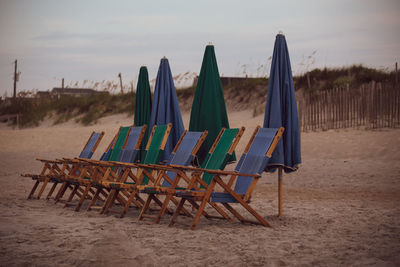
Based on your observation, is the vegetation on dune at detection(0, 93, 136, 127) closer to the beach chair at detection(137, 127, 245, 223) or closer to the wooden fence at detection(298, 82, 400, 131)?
the wooden fence at detection(298, 82, 400, 131)

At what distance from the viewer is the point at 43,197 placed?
732 centimetres

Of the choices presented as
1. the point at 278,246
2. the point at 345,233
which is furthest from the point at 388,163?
the point at 278,246

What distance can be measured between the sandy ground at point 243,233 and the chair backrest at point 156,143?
0.74 meters

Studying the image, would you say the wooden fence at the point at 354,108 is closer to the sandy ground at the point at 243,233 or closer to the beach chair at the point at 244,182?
the sandy ground at the point at 243,233

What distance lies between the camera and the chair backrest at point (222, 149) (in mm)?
5383

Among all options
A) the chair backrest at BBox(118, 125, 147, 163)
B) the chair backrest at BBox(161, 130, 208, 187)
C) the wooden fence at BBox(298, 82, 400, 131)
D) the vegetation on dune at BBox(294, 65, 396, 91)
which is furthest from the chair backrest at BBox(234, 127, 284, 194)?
the vegetation on dune at BBox(294, 65, 396, 91)

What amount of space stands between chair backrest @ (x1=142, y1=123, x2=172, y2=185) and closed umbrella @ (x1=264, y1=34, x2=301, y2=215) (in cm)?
133

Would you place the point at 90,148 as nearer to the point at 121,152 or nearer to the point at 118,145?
the point at 118,145

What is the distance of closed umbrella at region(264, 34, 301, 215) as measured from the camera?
545cm

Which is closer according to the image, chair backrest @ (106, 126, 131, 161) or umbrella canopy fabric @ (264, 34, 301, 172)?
umbrella canopy fabric @ (264, 34, 301, 172)

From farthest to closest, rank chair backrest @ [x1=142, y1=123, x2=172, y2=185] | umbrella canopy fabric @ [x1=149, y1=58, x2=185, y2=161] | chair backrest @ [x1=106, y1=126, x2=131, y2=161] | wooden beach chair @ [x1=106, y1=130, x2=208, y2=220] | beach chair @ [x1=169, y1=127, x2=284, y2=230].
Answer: chair backrest @ [x1=106, y1=126, x2=131, y2=161], umbrella canopy fabric @ [x1=149, y1=58, x2=185, y2=161], chair backrest @ [x1=142, y1=123, x2=172, y2=185], wooden beach chair @ [x1=106, y1=130, x2=208, y2=220], beach chair @ [x1=169, y1=127, x2=284, y2=230]

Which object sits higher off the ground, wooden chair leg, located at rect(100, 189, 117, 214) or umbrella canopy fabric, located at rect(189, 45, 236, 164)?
umbrella canopy fabric, located at rect(189, 45, 236, 164)

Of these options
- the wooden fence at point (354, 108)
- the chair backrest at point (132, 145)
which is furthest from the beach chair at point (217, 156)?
the wooden fence at point (354, 108)

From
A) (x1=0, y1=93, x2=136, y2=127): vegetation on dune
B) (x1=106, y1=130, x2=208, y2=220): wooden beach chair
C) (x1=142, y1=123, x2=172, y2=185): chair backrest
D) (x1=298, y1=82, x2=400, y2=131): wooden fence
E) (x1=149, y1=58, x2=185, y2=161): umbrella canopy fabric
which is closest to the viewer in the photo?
(x1=106, y1=130, x2=208, y2=220): wooden beach chair
